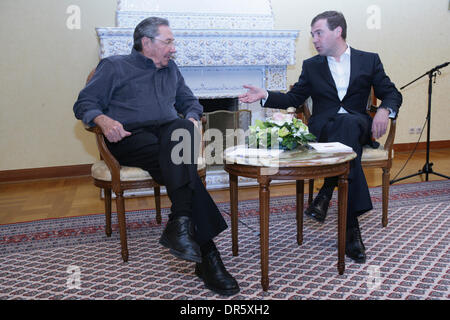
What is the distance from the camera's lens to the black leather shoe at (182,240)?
5.56 ft

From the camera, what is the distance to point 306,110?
111 inches

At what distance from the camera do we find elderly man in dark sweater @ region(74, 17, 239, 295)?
5.87 feet

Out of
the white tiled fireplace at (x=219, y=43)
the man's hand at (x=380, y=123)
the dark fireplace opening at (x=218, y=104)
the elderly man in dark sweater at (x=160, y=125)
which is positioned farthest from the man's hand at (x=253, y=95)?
the dark fireplace opening at (x=218, y=104)

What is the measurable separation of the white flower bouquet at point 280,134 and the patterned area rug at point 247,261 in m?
0.60

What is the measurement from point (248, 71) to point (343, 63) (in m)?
1.40

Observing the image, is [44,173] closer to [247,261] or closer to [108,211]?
[108,211]

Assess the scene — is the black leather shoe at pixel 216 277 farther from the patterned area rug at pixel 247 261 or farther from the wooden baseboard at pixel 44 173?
the wooden baseboard at pixel 44 173

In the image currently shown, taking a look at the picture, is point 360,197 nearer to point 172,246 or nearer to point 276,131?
point 276,131

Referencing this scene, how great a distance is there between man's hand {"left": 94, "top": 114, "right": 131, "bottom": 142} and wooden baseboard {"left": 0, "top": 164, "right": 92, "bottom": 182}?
7.89 feet

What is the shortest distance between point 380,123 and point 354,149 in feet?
0.90

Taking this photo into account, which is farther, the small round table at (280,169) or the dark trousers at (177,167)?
the dark trousers at (177,167)

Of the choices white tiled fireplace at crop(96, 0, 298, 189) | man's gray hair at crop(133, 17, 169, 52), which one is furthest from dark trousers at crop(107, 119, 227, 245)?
white tiled fireplace at crop(96, 0, 298, 189)

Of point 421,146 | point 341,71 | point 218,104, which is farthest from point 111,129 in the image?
point 421,146
